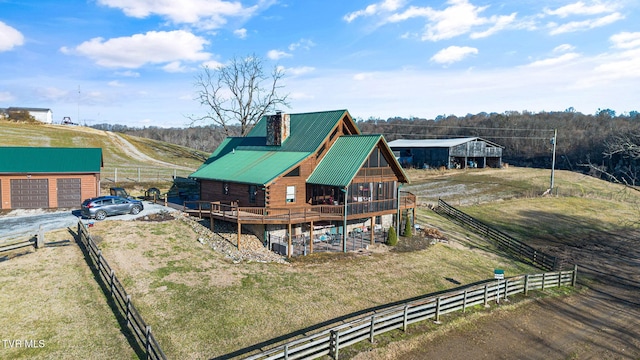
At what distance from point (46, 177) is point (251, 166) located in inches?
637

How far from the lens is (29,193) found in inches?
1227

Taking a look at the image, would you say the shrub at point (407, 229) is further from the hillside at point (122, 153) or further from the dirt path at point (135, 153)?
the dirt path at point (135, 153)

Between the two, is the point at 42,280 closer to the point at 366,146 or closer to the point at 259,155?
the point at 259,155

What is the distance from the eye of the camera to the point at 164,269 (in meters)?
21.7

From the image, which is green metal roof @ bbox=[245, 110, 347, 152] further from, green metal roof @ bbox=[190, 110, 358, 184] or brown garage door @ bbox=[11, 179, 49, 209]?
brown garage door @ bbox=[11, 179, 49, 209]

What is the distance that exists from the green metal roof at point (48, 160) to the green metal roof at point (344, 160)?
60.8 feet

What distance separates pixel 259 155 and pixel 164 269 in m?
14.8

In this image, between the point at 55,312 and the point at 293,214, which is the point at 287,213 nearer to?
the point at 293,214

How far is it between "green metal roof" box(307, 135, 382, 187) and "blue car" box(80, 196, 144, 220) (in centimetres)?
1325

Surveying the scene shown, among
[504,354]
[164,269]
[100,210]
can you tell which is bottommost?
[504,354]

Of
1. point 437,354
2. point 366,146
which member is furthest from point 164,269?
point 366,146

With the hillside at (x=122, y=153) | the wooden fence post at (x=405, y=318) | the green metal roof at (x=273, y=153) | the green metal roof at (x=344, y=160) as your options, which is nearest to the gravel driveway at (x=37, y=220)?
the green metal roof at (x=273, y=153)

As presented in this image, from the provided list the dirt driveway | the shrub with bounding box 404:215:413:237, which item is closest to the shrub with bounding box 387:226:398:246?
the shrub with bounding box 404:215:413:237

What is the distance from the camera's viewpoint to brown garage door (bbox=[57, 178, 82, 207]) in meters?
32.0
